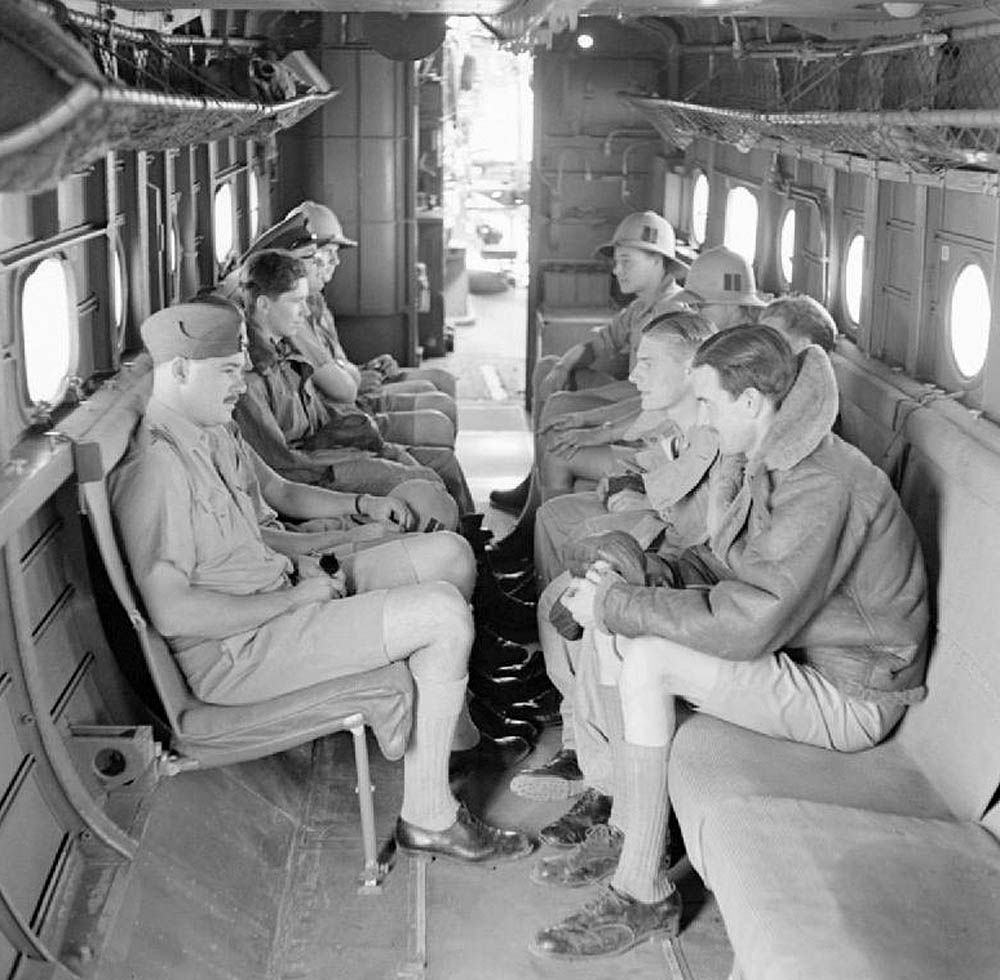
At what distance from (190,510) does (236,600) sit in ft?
0.94

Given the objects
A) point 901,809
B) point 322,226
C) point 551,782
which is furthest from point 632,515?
point 322,226

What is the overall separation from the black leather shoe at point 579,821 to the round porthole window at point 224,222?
12.7ft

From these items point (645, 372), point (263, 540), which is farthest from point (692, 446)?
point (263, 540)

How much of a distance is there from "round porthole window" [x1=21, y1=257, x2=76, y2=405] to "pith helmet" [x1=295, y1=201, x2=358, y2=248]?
316 centimetres

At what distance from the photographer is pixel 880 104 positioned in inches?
219

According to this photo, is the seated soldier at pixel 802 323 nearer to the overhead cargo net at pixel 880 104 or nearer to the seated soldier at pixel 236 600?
the overhead cargo net at pixel 880 104

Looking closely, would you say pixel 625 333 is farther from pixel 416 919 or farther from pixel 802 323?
pixel 416 919

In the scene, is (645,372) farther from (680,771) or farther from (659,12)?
(680,771)

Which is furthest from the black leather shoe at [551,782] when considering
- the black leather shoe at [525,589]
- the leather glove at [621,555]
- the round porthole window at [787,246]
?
the round porthole window at [787,246]

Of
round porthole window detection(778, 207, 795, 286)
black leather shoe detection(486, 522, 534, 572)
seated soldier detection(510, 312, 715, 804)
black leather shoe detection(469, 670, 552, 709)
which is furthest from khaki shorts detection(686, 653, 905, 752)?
round porthole window detection(778, 207, 795, 286)

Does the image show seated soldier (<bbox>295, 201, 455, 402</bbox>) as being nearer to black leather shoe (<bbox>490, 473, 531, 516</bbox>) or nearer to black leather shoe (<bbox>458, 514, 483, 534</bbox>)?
black leather shoe (<bbox>490, 473, 531, 516</bbox>)

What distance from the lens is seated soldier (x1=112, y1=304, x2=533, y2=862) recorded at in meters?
4.12

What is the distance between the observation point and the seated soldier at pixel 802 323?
5184mm

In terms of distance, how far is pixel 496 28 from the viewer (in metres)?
5.58
